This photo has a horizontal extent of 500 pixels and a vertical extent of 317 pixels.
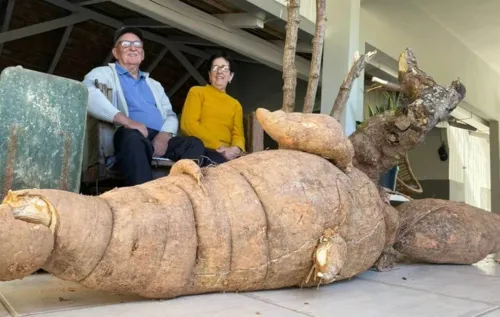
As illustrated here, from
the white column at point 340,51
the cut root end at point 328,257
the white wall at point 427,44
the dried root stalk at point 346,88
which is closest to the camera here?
the cut root end at point 328,257

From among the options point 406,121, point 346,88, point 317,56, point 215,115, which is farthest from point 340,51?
point 406,121

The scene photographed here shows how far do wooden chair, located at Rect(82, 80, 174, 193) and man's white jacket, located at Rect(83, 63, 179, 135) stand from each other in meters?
0.04

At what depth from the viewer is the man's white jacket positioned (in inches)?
81.8

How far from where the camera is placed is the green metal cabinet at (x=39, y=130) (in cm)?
147

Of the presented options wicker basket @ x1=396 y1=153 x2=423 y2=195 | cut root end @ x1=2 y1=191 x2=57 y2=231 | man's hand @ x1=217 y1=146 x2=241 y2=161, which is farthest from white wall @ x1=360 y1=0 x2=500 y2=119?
cut root end @ x1=2 y1=191 x2=57 y2=231

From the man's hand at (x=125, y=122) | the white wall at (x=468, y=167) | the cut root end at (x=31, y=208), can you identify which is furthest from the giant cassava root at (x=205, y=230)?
the white wall at (x=468, y=167)

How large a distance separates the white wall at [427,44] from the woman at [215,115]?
7.35 feet

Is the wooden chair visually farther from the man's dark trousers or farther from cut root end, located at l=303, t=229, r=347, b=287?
cut root end, located at l=303, t=229, r=347, b=287

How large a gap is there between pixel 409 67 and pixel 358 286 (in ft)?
3.32

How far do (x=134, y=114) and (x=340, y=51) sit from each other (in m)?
1.96

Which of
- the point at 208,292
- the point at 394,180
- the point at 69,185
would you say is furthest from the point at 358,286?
the point at 394,180

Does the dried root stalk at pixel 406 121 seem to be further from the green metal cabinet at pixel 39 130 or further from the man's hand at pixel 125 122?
the green metal cabinet at pixel 39 130

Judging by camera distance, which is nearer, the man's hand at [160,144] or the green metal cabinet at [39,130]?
the green metal cabinet at [39,130]

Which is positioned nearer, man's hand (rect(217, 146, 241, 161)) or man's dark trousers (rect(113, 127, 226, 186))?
man's dark trousers (rect(113, 127, 226, 186))
